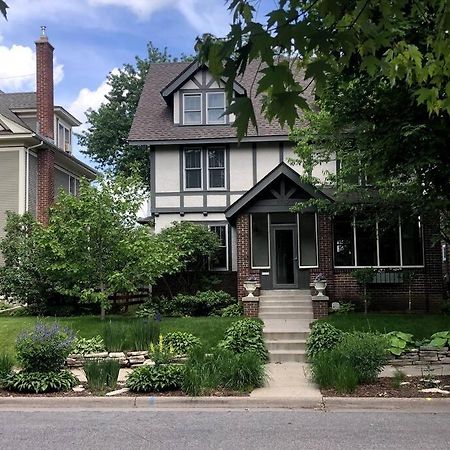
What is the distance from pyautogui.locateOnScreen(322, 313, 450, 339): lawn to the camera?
47.5ft

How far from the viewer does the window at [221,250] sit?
23141mm

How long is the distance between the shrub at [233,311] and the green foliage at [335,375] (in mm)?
8544

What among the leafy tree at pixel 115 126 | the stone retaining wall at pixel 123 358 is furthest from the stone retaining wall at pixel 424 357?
the leafy tree at pixel 115 126

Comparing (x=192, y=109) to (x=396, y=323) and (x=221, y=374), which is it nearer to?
(x=396, y=323)

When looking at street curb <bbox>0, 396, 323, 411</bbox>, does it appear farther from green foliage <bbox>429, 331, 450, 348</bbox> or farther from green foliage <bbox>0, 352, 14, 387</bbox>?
green foliage <bbox>429, 331, 450, 348</bbox>

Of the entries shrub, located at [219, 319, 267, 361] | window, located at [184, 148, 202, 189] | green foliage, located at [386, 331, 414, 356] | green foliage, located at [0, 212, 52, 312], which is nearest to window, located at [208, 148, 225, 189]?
window, located at [184, 148, 202, 189]

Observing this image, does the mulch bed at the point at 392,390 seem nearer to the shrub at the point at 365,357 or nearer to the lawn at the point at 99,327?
the shrub at the point at 365,357

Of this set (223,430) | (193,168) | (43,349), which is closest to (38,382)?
(43,349)

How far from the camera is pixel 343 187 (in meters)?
17.7

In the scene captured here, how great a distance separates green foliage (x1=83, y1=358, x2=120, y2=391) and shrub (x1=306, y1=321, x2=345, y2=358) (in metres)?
→ 4.63

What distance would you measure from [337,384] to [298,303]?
9.04 metres

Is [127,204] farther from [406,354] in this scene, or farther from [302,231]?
[406,354]

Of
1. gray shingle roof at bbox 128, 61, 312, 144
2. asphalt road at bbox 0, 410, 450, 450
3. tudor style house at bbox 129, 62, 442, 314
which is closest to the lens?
asphalt road at bbox 0, 410, 450, 450

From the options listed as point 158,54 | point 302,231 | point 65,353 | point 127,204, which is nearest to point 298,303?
point 302,231
